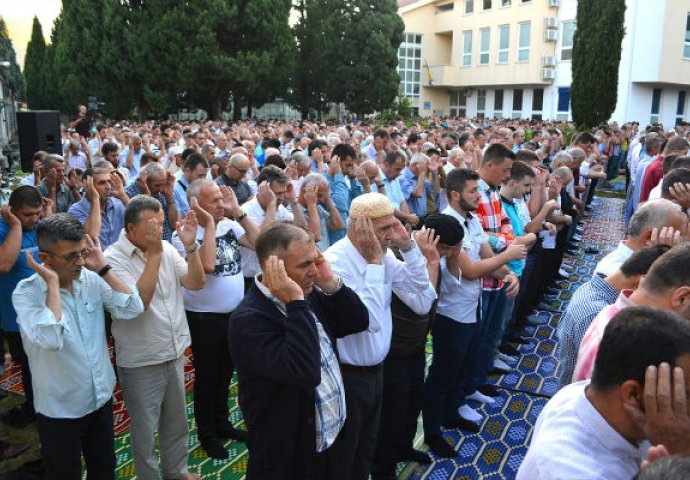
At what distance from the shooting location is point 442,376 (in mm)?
3850

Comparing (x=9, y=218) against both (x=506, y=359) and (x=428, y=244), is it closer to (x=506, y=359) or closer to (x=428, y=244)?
(x=428, y=244)

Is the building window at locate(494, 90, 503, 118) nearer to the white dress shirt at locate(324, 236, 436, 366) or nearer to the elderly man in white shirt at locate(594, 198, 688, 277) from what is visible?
the elderly man in white shirt at locate(594, 198, 688, 277)

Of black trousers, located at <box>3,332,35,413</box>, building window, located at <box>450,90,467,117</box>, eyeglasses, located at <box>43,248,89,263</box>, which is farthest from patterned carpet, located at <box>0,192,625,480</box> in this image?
building window, located at <box>450,90,467,117</box>

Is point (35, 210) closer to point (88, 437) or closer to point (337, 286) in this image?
point (88, 437)

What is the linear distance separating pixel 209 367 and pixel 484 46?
37.7 meters

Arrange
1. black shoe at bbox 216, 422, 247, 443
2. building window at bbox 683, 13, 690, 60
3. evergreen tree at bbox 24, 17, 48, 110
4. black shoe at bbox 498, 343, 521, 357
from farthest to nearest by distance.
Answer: evergreen tree at bbox 24, 17, 48, 110
building window at bbox 683, 13, 690, 60
black shoe at bbox 498, 343, 521, 357
black shoe at bbox 216, 422, 247, 443

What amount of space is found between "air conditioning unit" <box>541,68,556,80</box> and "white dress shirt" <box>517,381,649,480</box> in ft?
114

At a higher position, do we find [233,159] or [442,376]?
[233,159]

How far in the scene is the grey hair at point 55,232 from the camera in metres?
2.66

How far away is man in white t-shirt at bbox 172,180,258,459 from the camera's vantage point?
3617mm

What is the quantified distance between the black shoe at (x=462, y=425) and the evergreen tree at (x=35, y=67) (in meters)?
48.3

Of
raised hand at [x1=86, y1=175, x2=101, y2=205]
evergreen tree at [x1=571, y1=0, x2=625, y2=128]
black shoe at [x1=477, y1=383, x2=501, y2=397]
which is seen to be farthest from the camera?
evergreen tree at [x1=571, y1=0, x2=625, y2=128]

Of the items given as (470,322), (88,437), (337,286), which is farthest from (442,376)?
(88,437)

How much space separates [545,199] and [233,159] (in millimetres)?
3149
